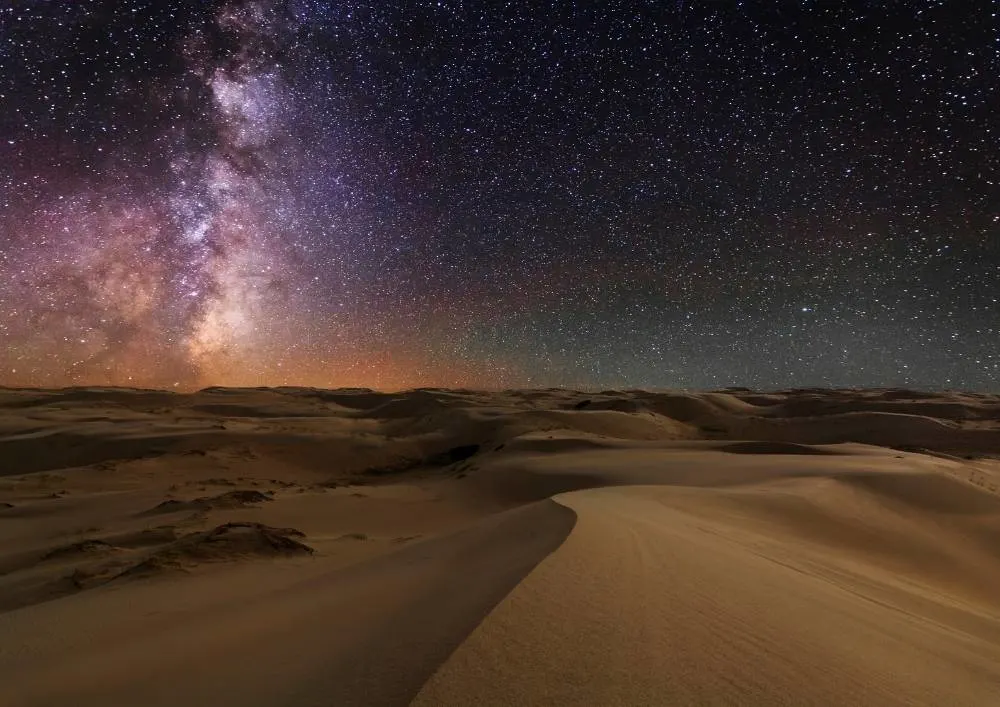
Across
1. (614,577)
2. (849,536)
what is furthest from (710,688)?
(849,536)

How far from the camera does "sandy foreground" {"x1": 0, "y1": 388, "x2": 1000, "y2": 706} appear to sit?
1.36 m

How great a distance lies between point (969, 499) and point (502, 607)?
5193 mm

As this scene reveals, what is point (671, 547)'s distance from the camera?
2451 millimetres

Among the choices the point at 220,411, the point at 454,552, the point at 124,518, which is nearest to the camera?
the point at 454,552

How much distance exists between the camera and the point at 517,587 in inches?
69.3

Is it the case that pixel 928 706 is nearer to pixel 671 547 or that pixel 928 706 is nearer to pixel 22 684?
pixel 671 547

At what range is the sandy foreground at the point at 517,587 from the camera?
136cm

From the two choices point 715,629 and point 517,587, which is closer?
point 715,629

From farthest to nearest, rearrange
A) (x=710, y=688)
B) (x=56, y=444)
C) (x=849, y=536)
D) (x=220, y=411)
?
(x=220, y=411)
(x=56, y=444)
(x=849, y=536)
(x=710, y=688)

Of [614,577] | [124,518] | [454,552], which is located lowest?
[124,518]

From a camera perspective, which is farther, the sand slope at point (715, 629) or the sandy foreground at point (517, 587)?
the sandy foreground at point (517, 587)

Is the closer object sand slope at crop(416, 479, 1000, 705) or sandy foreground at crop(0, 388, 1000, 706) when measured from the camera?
sand slope at crop(416, 479, 1000, 705)

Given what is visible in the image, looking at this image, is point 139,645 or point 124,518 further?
point 124,518

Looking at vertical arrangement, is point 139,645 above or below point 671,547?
below
